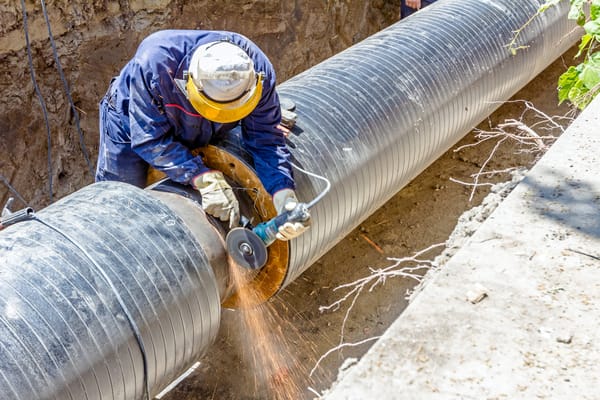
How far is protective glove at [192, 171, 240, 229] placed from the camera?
9.55ft

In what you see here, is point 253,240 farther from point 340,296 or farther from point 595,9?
point 595,9

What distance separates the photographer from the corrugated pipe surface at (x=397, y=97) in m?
3.57

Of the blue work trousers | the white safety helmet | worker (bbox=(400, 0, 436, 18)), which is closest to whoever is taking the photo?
the white safety helmet

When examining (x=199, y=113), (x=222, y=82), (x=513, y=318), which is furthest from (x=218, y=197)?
(x=513, y=318)

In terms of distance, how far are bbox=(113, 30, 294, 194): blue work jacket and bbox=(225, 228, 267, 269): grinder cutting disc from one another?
0.34 meters

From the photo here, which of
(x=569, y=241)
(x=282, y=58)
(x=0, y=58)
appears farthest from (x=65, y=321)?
(x=282, y=58)

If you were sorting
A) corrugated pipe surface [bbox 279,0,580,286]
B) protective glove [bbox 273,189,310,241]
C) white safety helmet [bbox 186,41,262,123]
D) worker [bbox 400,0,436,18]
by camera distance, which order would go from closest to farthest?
white safety helmet [bbox 186,41,262,123] → protective glove [bbox 273,189,310,241] → corrugated pipe surface [bbox 279,0,580,286] → worker [bbox 400,0,436,18]

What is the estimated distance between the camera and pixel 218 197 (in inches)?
114

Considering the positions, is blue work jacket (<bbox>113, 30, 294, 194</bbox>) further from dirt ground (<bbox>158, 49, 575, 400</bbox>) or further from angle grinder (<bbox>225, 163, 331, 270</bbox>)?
dirt ground (<bbox>158, 49, 575, 400</bbox>)

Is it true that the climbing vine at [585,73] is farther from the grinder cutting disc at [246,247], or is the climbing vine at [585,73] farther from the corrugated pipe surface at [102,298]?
the corrugated pipe surface at [102,298]

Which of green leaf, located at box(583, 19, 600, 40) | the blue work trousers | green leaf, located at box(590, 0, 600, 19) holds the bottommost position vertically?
the blue work trousers

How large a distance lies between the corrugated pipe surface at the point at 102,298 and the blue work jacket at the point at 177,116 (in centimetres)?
22

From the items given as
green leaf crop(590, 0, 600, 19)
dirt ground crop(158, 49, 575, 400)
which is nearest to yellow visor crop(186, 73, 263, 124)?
dirt ground crop(158, 49, 575, 400)

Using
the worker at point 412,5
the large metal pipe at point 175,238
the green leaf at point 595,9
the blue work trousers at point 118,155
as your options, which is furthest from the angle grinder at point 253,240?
the worker at point 412,5
